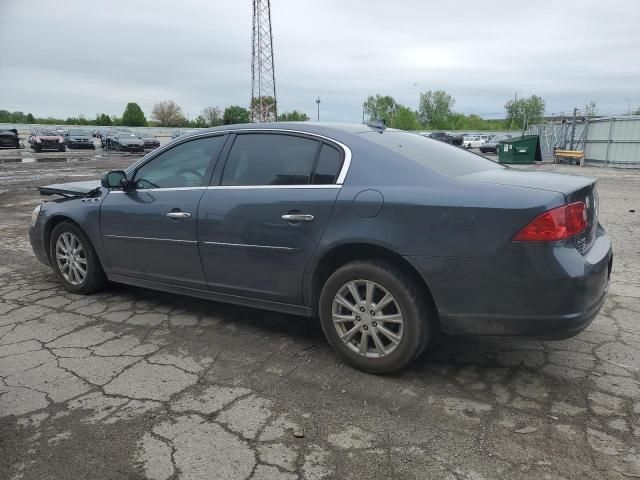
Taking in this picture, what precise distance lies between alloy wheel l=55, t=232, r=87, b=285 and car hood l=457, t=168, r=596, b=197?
355cm

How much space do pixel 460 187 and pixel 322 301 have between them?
1.12 meters

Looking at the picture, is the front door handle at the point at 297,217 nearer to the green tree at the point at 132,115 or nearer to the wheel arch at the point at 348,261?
the wheel arch at the point at 348,261

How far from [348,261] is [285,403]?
96cm

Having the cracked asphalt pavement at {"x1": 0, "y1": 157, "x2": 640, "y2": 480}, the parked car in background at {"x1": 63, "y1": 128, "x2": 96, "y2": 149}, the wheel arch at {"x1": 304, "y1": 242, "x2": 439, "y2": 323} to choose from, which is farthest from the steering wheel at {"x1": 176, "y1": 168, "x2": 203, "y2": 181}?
the parked car in background at {"x1": 63, "y1": 128, "x2": 96, "y2": 149}

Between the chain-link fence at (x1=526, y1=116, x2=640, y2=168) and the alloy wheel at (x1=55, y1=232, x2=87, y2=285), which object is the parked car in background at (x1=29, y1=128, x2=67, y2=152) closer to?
the chain-link fence at (x1=526, y1=116, x2=640, y2=168)

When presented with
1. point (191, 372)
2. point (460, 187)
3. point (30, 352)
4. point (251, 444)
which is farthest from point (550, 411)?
point (30, 352)

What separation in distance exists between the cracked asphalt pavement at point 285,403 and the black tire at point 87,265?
1.36 ft

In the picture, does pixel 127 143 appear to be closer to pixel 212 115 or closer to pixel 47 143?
pixel 47 143

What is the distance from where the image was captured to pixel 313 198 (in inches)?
130

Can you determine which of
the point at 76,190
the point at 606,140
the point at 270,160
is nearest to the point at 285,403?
the point at 270,160

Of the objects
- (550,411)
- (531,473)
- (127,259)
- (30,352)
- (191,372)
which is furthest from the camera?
(127,259)

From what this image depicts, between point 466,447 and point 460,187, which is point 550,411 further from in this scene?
point 460,187

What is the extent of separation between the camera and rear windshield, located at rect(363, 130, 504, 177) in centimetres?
Result: 328

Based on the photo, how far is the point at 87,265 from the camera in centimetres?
472
